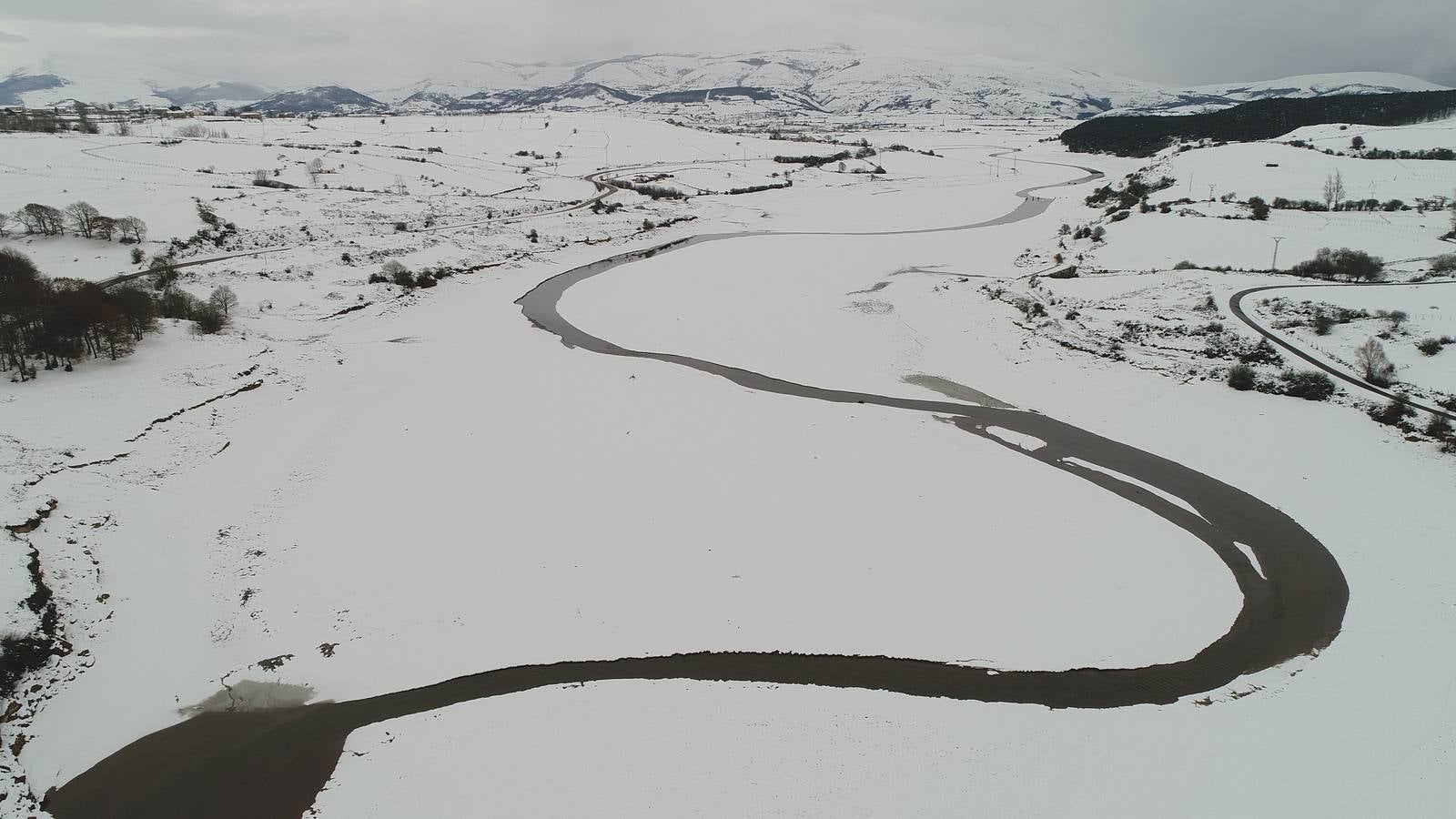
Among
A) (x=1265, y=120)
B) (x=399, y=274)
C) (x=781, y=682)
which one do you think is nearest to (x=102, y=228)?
(x=399, y=274)

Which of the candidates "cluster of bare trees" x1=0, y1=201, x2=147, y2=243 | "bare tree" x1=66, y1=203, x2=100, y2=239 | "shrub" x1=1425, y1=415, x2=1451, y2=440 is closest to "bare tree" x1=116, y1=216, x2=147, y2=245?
"cluster of bare trees" x1=0, y1=201, x2=147, y2=243

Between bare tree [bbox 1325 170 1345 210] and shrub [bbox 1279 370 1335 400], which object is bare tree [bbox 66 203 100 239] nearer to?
shrub [bbox 1279 370 1335 400]

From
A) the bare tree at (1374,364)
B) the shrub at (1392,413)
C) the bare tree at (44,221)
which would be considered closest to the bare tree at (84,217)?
the bare tree at (44,221)

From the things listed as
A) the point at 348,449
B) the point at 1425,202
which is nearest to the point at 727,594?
the point at 348,449

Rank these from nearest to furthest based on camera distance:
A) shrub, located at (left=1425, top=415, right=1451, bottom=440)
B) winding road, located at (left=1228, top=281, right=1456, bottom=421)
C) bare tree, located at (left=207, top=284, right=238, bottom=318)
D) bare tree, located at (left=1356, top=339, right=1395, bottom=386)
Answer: shrub, located at (left=1425, top=415, right=1451, bottom=440) < winding road, located at (left=1228, top=281, right=1456, bottom=421) < bare tree, located at (left=1356, top=339, right=1395, bottom=386) < bare tree, located at (left=207, top=284, right=238, bottom=318)

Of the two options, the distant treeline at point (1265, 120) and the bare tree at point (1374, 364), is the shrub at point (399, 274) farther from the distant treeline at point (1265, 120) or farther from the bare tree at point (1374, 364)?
the distant treeline at point (1265, 120)

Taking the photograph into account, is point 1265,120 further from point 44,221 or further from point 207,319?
point 44,221
